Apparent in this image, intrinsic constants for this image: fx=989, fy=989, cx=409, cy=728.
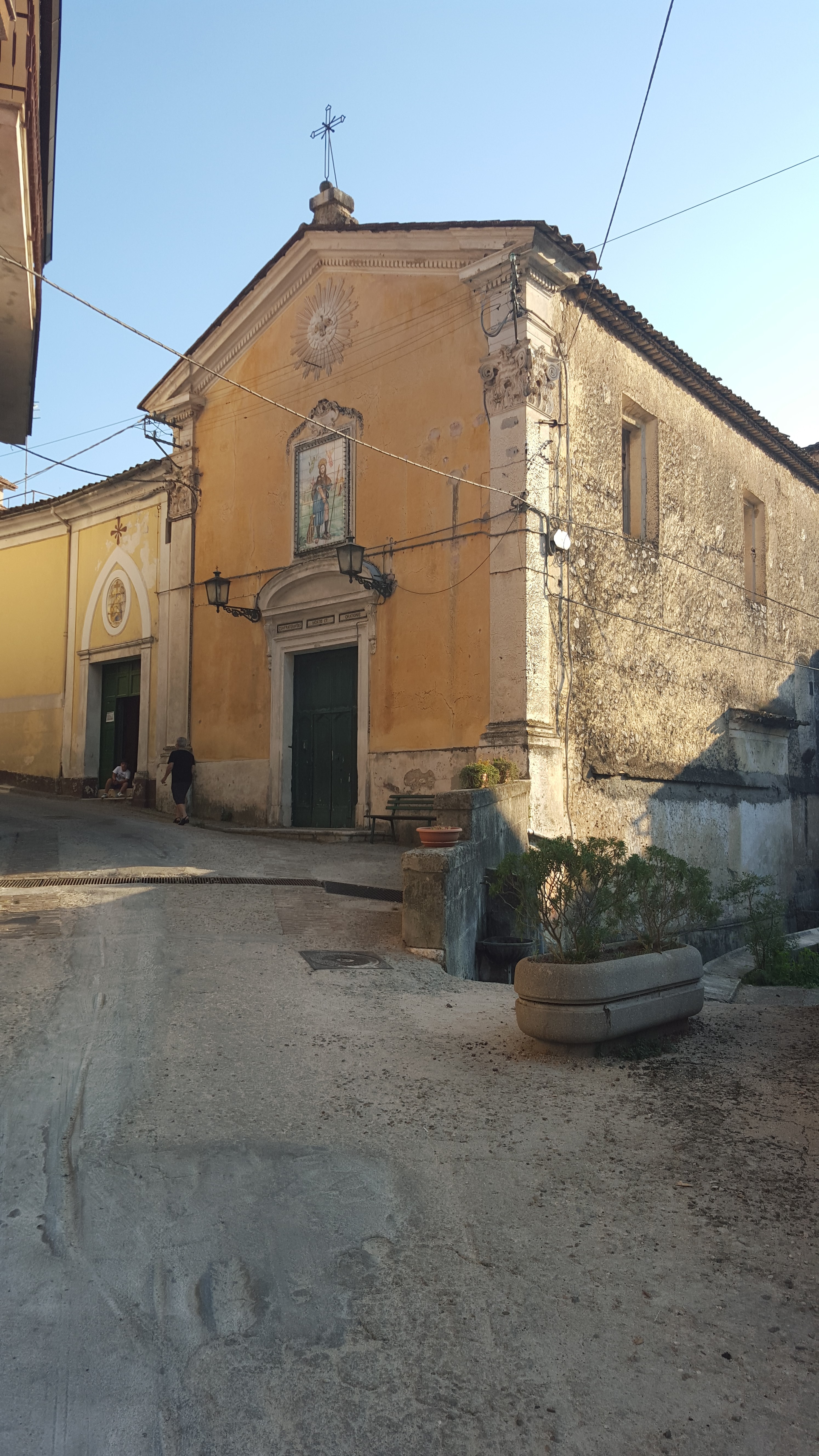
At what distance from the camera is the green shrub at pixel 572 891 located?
17.9ft

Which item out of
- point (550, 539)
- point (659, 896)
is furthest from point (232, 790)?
point (659, 896)

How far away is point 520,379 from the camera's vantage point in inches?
473

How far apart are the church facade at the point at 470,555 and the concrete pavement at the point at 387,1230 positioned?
6554 millimetres

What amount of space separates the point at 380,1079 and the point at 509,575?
8052 millimetres

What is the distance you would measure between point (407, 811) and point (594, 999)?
795 cm

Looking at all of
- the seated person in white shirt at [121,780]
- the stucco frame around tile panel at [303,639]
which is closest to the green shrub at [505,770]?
the stucco frame around tile panel at [303,639]

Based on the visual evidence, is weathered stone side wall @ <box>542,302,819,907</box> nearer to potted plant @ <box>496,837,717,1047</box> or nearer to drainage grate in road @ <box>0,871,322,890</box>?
drainage grate in road @ <box>0,871,322,890</box>

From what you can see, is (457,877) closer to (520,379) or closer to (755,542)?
(520,379)

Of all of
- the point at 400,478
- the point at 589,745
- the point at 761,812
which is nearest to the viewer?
the point at 589,745

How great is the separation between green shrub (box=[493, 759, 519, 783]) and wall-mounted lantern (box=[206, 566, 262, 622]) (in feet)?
19.9

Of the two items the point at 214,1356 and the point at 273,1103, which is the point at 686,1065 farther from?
the point at 214,1356

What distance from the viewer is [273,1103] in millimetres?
4273

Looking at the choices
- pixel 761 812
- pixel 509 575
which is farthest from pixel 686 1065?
pixel 761 812

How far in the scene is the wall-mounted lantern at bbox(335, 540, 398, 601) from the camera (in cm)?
1287
